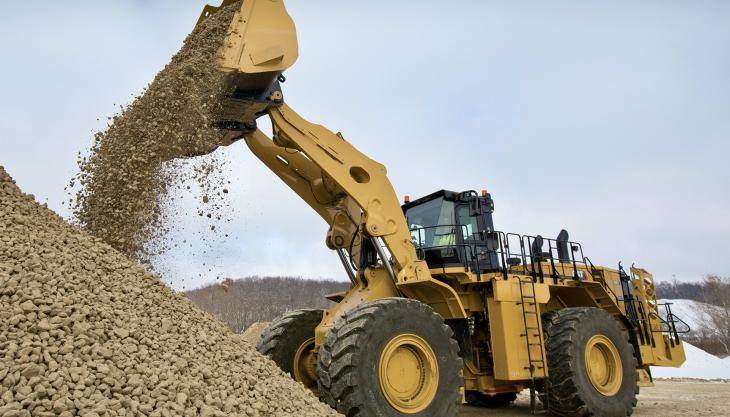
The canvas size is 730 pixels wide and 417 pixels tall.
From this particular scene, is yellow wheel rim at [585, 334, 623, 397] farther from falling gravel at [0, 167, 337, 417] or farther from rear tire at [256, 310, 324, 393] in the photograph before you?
falling gravel at [0, 167, 337, 417]

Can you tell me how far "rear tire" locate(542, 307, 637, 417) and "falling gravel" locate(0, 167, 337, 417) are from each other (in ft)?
12.3

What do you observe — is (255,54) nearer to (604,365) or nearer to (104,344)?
(104,344)

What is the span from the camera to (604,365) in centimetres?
783

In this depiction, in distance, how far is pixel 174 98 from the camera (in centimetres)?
636

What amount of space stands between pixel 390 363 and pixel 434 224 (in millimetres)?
2628

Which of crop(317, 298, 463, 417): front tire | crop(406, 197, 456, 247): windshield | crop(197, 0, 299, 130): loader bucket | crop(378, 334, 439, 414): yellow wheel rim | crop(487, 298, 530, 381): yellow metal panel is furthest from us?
crop(406, 197, 456, 247): windshield

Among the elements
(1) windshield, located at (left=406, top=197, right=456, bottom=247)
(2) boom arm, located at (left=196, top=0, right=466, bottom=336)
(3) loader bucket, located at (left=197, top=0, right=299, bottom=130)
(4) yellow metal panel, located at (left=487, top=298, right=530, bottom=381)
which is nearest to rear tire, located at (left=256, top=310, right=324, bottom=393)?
(2) boom arm, located at (left=196, top=0, right=466, bottom=336)

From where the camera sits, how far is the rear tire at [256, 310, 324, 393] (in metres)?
7.34

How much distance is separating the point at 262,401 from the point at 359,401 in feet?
3.68

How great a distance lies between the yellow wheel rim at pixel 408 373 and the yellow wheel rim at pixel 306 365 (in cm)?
200

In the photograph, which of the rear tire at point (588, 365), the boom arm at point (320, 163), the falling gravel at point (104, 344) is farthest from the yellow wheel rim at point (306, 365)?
the rear tire at point (588, 365)

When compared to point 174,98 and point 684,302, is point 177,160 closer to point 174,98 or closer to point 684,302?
point 174,98

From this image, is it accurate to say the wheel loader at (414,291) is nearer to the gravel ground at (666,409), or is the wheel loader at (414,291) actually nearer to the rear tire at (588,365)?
the rear tire at (588,365)

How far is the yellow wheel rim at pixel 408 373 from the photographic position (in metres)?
5.49
